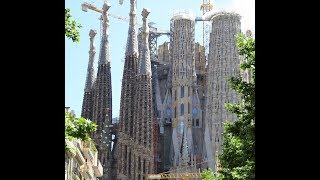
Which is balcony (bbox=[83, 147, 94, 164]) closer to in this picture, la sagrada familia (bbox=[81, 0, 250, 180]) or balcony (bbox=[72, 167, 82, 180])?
balcony (bbox=[72, 167, 82, 180])

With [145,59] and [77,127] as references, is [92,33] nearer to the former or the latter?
[145,59]

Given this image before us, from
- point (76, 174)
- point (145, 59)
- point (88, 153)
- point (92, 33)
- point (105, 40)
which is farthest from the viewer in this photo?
point (92, 33)

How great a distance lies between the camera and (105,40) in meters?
100

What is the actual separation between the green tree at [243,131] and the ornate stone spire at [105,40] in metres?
77.7

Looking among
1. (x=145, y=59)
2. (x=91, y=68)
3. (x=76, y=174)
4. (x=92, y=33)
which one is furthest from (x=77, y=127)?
(x=92, y=33)

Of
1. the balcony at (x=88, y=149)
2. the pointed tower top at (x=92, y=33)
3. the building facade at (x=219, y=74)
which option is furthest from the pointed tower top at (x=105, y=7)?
the balcony at (x=88, y=149)

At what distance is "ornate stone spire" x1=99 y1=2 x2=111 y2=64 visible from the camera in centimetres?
9875

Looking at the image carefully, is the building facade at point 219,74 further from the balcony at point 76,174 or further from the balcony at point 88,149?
the balcony at point 76,174

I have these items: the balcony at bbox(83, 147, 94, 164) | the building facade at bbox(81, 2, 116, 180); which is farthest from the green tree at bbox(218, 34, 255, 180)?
the building facade at bbox(81, 2, 116, 180)

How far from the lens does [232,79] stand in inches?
792

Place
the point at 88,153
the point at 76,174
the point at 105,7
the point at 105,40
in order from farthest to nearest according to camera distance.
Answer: the point at 105,7, the point at 105,40, the point at 88,153, the point at 76,174

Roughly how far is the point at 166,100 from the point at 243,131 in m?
79.4
